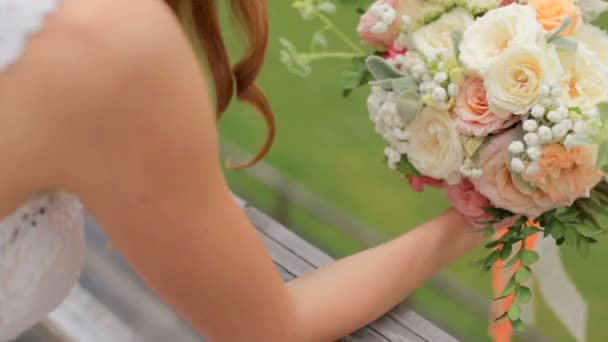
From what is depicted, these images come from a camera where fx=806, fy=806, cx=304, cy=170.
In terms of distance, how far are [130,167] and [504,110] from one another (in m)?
0.49

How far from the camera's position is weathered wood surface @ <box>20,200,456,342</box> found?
3.89 feet

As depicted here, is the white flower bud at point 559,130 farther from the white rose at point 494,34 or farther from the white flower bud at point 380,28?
the white flower bud at point 380,28

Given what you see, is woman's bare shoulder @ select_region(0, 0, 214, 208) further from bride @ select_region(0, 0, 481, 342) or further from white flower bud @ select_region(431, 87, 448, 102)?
white flower bud @ select_region(431, 87, 448, 102)

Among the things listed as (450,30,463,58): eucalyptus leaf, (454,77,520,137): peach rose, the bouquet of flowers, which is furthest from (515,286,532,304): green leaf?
(450,30,463,58): eucalyptus leaf

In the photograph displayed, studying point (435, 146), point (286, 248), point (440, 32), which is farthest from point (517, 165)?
point (286, 248)

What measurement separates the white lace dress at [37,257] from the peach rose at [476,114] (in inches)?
19.2

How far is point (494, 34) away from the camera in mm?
1031

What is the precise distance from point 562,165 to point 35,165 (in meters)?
0.62

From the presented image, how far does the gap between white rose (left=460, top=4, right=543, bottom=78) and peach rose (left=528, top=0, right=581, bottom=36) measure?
2 cm

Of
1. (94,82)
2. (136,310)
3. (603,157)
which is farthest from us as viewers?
(136,310)

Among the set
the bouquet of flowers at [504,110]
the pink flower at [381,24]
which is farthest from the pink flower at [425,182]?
the pink flower at [381,24]

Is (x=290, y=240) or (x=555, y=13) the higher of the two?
(x=555, y=13)

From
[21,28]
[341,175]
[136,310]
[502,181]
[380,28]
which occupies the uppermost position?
[21,28]

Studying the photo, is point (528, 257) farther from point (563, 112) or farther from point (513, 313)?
point (563, 112)
